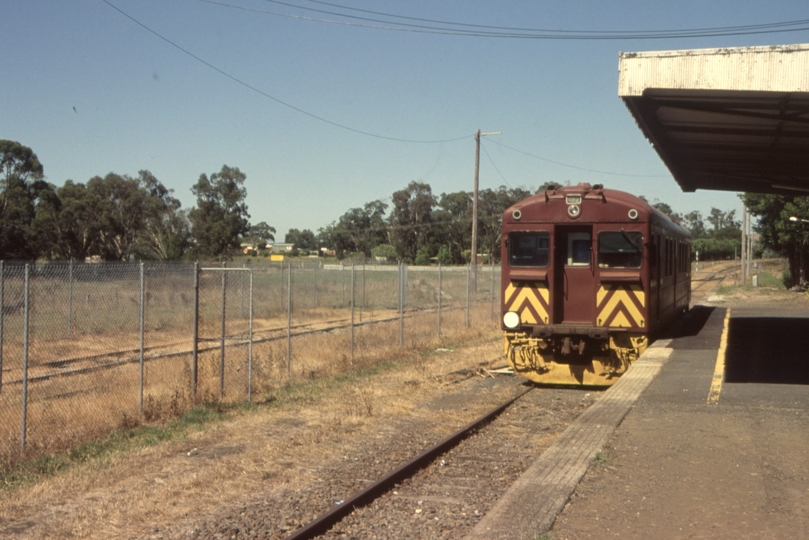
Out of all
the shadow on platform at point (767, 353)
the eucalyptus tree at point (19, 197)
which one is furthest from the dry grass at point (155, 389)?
the eucalyptus tree at point (19, 197)

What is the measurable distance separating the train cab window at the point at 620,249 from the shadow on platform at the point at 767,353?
219 centimetres

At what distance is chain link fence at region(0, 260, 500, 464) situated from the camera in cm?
1055

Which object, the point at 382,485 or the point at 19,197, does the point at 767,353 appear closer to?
the point at 382,485

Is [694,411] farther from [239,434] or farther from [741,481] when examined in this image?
[239,434]

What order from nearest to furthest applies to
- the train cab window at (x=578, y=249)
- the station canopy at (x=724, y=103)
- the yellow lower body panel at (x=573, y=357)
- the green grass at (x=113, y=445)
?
1. the green grass at (x=113, y=445)
2. the station canopy at (x=724, y=103)
3. the yellow lower body panel at (x=573, y=357)
4. the train cab window at (x=578, y=249)

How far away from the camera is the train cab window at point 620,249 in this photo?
1256cm

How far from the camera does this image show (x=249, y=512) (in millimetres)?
6629

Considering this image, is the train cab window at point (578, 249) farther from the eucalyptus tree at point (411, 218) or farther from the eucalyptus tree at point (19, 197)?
the eucalyptus tree at point (411, 218)

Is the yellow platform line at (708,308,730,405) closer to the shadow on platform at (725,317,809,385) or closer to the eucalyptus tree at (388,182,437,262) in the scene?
the shadow on platform at (725,317,809,385)

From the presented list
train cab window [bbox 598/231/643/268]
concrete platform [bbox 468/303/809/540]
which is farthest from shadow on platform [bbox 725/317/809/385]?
train cab window [bbox 598/231/643/268]

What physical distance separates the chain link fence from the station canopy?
20.4ft

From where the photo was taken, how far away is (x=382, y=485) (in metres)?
7.25

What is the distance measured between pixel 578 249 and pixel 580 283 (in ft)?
1.89

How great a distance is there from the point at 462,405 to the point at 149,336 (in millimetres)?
12710
